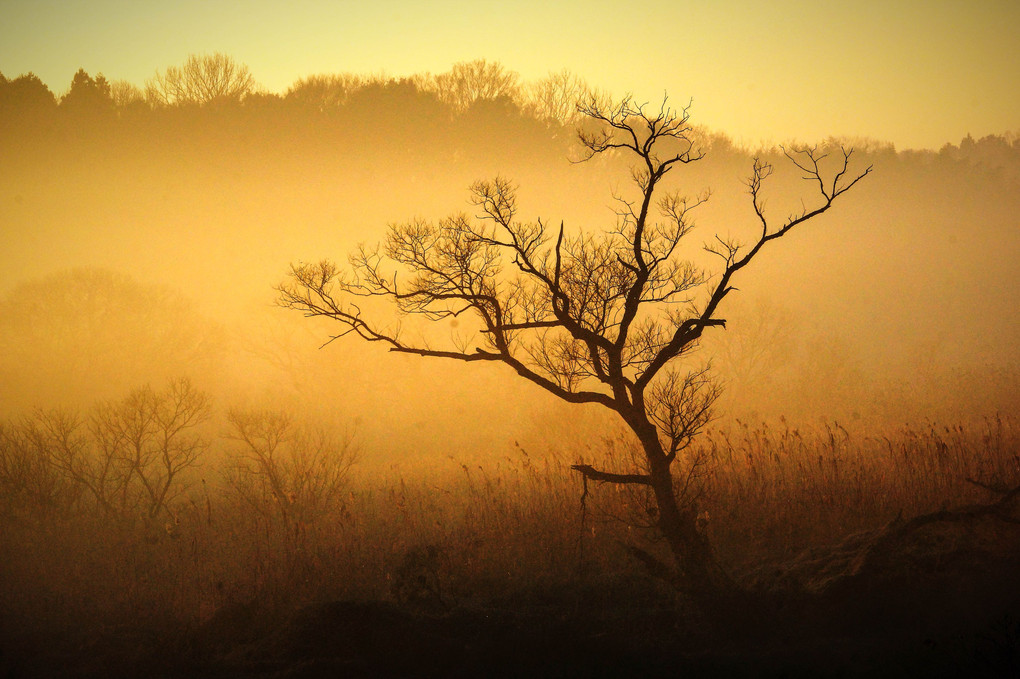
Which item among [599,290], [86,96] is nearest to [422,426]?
[599,290]

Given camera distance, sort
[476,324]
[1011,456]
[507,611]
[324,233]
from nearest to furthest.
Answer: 1. [507,611]
2. [1011,456]
3. [476,324]
4. [324,233]

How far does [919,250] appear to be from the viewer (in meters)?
65.4

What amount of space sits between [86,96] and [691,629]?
181 ft

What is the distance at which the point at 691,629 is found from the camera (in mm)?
7809

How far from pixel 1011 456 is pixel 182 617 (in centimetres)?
1276

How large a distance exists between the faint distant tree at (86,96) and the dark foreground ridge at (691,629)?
50.3 metres

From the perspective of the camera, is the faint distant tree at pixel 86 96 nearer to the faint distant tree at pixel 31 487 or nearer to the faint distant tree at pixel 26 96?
the faint distant tree at pixel 26 96

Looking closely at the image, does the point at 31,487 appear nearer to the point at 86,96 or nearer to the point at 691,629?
the point at 691,629

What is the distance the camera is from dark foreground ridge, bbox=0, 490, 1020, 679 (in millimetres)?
7137

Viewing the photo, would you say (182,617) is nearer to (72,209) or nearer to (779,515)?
(779,515)

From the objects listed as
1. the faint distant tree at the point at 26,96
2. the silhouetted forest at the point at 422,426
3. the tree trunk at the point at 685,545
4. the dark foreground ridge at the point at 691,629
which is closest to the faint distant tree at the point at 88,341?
the silhouetted forest at the point at 422,426

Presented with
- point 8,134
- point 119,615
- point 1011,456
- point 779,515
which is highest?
point 8,134

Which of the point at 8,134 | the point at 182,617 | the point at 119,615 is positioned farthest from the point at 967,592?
the point at 8,134

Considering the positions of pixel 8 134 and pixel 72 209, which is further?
pixel 72 209
